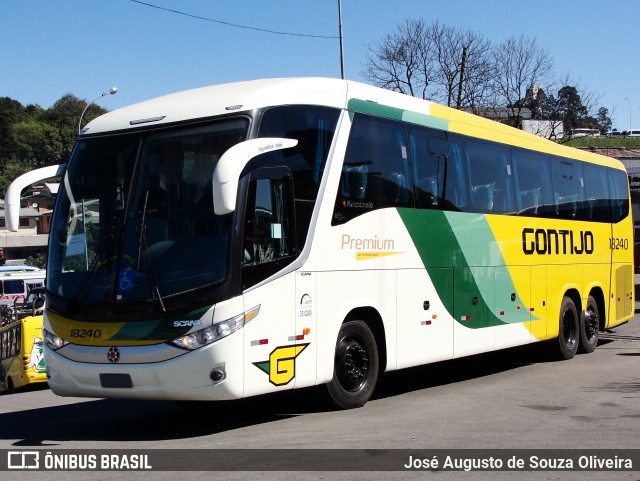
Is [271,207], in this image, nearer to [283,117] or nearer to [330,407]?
[283,117]

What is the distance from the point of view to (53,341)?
372 inches

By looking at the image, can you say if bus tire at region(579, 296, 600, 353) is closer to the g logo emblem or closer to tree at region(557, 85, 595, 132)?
the g logo emblem

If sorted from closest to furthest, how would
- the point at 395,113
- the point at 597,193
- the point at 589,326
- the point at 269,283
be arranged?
the point at 269,283 → the point at 395,113 → the point at 589,326 → the point at 597,193

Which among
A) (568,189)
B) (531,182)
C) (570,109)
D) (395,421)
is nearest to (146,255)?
(395,421)

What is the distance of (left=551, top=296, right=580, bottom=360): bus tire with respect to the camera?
53.4 feet

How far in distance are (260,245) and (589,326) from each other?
1032 centimetres

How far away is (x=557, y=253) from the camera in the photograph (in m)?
16.0

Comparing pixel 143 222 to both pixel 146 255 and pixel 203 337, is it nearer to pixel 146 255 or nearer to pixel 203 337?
pixel 146 255

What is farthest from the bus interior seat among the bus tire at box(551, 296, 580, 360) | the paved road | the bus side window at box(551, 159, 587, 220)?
the bus tire at box(551, 296, 580, 360)

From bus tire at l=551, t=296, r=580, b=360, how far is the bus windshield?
932cm

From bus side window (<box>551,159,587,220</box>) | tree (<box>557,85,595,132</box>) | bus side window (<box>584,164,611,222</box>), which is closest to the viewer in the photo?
bus side window (<box>551,159,587,220</box>)

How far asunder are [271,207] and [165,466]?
2974 mm

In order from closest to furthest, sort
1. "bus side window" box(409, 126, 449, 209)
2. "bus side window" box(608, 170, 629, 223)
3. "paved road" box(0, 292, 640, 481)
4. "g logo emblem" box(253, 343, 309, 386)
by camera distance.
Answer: "paved road" box(0, 292, 640, 481) < "g logo emblem" box(253, 343, 309, 386) < "bus side window" box(409, 126, 449, 209) < "bus side window" box(608, 170, 629, 223)

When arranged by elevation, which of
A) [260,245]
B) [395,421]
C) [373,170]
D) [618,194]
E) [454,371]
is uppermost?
[618,194]
